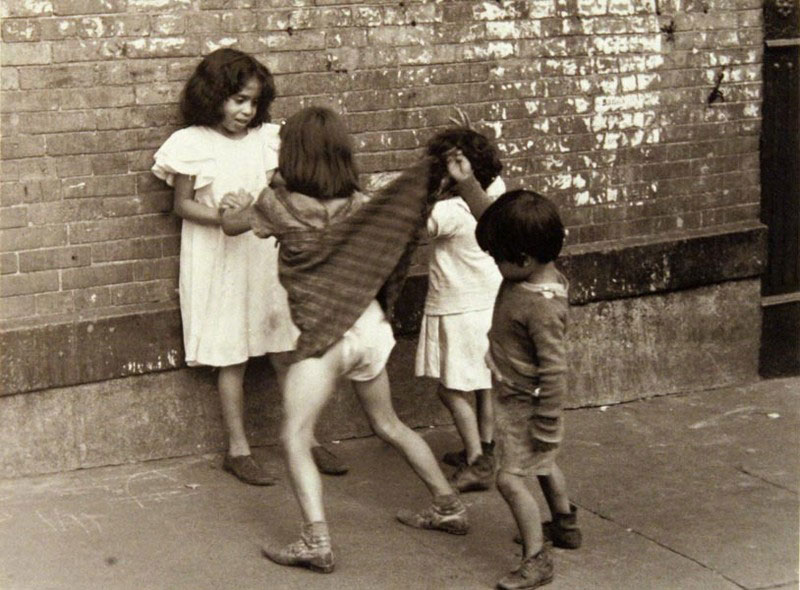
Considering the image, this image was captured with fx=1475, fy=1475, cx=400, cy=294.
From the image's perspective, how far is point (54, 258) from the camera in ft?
20.0

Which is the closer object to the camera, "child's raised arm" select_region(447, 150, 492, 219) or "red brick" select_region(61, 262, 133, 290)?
"child's raised arm" select_region(447, 150, 492, 219)

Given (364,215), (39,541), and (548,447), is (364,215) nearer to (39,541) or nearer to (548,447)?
(548,447)

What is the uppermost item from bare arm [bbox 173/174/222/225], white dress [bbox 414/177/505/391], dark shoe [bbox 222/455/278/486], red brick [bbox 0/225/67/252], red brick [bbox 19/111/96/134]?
red brick [bbox 19/111/96/134]

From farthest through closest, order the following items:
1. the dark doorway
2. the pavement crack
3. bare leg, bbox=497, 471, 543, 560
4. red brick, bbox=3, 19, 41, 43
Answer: the dark doorway
the pavement crack
red brick, bbox=3, 19, 41, 43
bare leg, bbox=497, 471, 543, 560

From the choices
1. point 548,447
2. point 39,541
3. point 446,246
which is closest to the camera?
point 548,447

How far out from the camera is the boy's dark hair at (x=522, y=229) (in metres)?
4.99

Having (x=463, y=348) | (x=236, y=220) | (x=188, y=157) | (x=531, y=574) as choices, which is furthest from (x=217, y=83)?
(x=531, y=574)

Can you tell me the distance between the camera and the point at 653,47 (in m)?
7.36

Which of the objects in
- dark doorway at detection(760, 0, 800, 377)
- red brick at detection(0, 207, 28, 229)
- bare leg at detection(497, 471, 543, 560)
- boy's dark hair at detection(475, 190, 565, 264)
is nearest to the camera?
boy's dark hair at detection(475, 190, 565, 264)

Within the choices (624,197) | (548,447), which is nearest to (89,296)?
(548,447)

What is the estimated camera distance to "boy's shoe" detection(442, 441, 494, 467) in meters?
6.26

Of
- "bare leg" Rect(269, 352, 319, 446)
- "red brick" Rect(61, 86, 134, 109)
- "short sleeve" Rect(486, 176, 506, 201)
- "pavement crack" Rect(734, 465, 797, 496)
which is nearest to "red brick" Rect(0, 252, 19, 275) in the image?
"red brick" Rect(61, 86, 134, 109)

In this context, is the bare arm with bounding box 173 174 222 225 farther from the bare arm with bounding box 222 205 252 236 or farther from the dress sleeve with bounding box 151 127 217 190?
the bare arm with bounding box 222 205 252 236

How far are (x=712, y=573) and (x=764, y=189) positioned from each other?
314 centimetres
